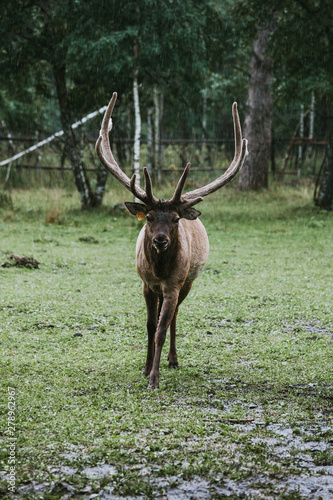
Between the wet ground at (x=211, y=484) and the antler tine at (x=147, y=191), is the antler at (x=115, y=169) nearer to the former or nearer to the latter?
the antler tine at (x=147, y=191)

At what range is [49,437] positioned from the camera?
4125 millimetres

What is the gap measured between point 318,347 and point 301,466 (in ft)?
9.45

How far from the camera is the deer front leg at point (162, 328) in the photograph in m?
5.27

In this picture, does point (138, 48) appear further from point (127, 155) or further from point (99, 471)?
point (99, 471)

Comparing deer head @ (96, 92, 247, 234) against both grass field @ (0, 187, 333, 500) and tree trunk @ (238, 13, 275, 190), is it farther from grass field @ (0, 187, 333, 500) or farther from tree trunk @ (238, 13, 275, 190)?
tree trunk @ (238, 13, 275, 190)

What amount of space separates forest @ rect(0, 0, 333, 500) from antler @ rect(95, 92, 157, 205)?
5cm

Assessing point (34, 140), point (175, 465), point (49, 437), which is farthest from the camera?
point (34, 140)

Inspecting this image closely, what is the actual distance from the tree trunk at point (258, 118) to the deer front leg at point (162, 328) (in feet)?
58.7

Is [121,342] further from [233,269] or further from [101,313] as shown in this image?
[233,269]

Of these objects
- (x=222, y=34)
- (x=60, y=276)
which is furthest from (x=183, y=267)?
(x=222, y=34)

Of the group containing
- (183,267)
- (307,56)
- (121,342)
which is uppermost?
(307,56)

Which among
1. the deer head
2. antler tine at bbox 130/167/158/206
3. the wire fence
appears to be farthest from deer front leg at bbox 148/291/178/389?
the wire fence

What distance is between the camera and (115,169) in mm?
6102

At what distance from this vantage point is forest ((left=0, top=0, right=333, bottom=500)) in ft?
12.6
